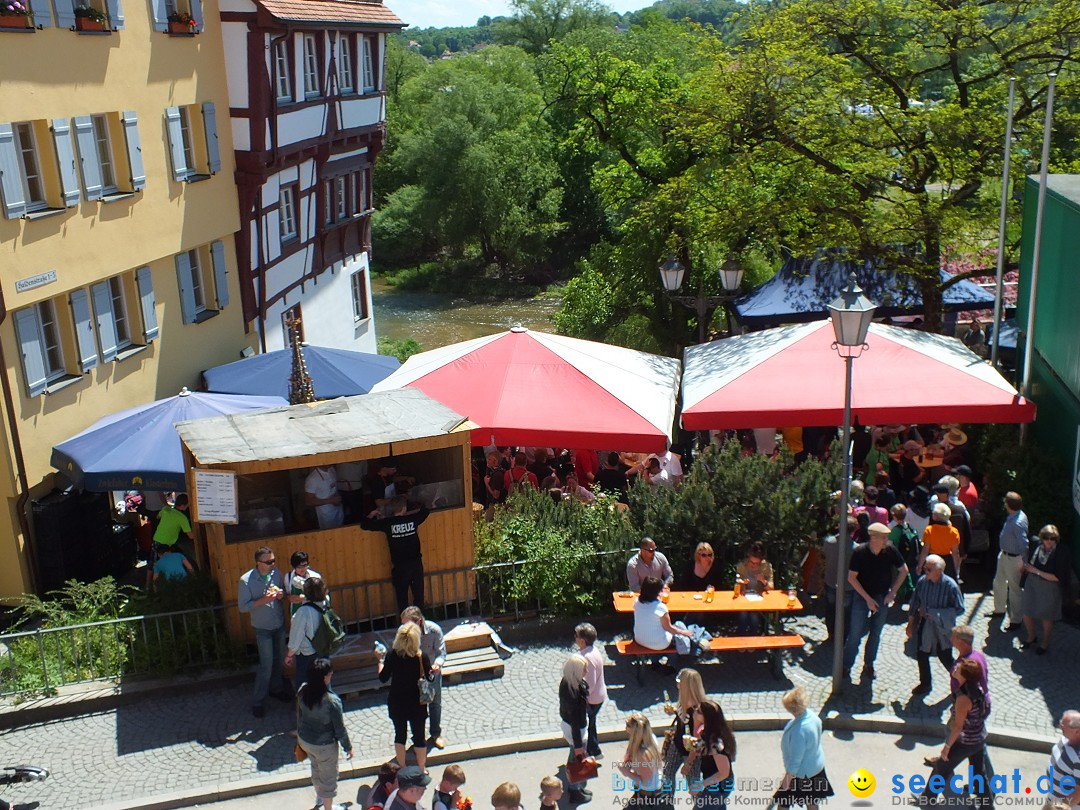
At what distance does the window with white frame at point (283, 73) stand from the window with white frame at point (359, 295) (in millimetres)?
6716

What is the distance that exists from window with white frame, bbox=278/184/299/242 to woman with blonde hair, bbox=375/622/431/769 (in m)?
13.4

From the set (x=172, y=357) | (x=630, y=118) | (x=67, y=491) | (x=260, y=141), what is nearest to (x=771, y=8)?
(x=630, y=118)

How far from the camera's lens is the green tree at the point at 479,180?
165 ft

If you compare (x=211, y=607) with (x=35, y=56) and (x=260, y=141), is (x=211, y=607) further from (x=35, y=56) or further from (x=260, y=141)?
(x=260, y=141)

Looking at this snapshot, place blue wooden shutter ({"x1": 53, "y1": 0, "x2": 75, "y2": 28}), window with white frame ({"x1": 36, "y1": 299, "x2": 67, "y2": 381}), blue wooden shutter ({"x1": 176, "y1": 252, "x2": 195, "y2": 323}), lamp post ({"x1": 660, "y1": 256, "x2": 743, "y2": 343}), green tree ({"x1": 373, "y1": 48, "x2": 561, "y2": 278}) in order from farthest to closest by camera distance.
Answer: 1. green tree ({"x1": 373, "y1": 48, "x2": 561, "y2": 278})
2. blue wooden shutter ({"x1": 176, "y1": 252, "x2": 195, "y2": 323})
3. lamp post ({"x1": 660, "y1": 256, "x2": 743, "y2": 343})
4. window with white frame ({"x1": 36, "y1": 299, "x2": 67, "y2": 381})
5. blue wooden shutter ({"x1": 53, "y1": 0, "x2": 75, "y2": 28})

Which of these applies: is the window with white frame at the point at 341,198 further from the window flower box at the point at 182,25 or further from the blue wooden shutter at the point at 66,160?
the blue wooden shutter at the point at 66,160

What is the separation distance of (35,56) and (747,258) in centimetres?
1499

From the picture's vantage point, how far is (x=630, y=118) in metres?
24.5

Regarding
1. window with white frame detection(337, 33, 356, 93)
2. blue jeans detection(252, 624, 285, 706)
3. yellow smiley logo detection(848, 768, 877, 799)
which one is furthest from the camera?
window with white frame detection(337, 33, 356, 93)

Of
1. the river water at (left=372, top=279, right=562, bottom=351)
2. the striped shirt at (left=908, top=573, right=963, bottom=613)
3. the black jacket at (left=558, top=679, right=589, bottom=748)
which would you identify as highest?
the striped shirt at (left=908, top=573, right=963, bottom=613)

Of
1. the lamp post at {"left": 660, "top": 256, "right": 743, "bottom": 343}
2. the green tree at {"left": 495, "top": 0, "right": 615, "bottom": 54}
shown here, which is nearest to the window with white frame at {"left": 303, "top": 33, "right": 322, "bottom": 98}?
the lamp post at {"left": 660, "top": 256, "right": 743, "bottom": 343}

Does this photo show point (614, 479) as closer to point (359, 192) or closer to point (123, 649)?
point (123, 649)

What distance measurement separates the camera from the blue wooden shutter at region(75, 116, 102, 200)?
14.2 meters

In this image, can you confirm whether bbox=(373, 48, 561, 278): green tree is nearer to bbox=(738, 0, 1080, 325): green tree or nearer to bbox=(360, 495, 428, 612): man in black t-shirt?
bbox=(738, 0, 1080, 325): green tree
